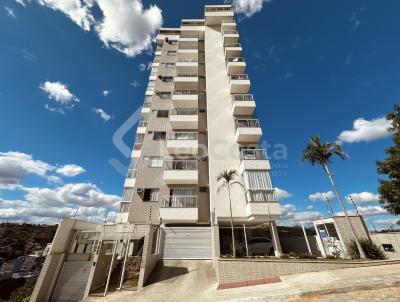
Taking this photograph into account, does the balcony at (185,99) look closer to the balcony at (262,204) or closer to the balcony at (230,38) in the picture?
the balcony at (230,38)

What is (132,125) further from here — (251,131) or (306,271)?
(306,271)

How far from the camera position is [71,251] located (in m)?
12.8

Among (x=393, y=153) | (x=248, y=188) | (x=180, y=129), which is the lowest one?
(x=248, y=188)

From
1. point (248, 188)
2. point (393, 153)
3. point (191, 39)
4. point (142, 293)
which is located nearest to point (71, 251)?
point (142, 293)

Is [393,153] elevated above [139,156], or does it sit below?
below

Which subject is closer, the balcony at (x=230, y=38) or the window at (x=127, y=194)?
the window at (x=127, y=194)

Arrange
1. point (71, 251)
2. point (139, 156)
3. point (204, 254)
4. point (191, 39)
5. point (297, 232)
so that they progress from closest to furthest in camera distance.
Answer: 1. point (71, 251)
2. point (204, 254)
3. point (297, 232)
4. point (139, 156)
5. point (191, 39)

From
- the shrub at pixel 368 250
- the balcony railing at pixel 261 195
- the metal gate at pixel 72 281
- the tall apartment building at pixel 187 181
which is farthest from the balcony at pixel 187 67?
the shrub at pixel 368 250

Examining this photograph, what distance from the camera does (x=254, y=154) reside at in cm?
1800

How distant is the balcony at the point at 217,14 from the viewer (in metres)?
31.5

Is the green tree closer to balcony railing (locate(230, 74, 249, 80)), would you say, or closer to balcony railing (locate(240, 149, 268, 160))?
balcony railing (locate(240, 149, 268, 160))

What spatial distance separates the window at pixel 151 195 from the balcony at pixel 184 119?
29.2 ft

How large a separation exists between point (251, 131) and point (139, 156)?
47.5 feet

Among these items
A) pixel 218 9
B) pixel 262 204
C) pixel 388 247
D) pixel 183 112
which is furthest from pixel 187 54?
pixel 388 247
